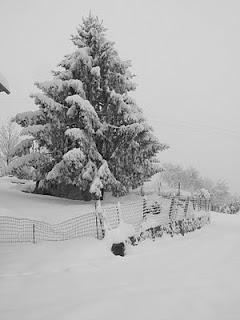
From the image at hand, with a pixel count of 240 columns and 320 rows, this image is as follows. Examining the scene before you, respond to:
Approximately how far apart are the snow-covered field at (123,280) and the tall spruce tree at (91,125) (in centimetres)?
646

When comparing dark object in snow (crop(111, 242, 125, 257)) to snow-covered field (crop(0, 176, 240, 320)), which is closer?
snow-covered field (crop(0, 176, 240, 320))

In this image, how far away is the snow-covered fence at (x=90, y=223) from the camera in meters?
10.5

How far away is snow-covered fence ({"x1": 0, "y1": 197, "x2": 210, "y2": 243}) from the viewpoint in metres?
10.5

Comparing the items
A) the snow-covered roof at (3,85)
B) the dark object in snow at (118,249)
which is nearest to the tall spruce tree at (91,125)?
the snow-covered roof at (3,85)

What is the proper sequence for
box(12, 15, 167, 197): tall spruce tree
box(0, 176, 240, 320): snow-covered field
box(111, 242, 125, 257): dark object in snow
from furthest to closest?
box(12, 15, 167, 197): tall spruce tree
box(111, 242, 125, 257): dark object in snow
box(0, 176, 240, 320): snow-covered field

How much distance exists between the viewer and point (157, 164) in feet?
61.4

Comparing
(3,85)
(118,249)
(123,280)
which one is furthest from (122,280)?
(3,85)

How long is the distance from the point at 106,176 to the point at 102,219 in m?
6.16

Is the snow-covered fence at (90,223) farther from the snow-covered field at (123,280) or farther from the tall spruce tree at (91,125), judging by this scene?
the tall spruce tree at (91,125)

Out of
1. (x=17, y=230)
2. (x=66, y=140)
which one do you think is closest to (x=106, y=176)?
(x=66, y=140)

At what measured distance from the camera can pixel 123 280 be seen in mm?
6332

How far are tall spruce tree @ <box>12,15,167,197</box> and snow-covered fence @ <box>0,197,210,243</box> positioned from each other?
366 centimetres

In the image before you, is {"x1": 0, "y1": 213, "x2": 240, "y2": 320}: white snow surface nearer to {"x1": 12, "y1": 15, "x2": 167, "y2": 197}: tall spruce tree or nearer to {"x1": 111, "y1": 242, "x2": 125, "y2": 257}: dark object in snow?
{"x1": 111, "y1": 242, "x2": 125, "y2": 257}: dark object in snow

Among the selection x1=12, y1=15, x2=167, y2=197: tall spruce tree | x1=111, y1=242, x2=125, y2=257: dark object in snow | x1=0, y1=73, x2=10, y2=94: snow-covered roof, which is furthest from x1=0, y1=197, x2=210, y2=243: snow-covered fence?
x1=0, y1=73, x2=10, y2=94: snow-covered roof
